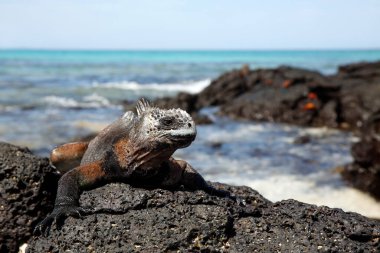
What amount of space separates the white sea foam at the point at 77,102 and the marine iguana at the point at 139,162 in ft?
66.7

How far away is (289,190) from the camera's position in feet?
32.8

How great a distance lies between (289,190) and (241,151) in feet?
13.0

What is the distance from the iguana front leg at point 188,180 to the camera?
12.4 feet

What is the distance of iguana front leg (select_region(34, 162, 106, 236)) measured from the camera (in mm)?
3344

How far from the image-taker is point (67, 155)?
4.48 meters

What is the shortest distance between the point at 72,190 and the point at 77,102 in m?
22.6

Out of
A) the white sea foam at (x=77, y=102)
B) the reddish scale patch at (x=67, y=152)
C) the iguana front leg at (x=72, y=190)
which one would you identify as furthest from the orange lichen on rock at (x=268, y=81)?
the iguana front leg at (x=72, y=190)

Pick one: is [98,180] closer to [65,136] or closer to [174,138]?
[174,138]

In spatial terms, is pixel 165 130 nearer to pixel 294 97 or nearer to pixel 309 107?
pixel 309 107

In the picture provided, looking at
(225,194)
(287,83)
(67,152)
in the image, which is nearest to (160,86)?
(287,83)

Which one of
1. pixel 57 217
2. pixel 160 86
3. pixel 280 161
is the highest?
pixel 57 217

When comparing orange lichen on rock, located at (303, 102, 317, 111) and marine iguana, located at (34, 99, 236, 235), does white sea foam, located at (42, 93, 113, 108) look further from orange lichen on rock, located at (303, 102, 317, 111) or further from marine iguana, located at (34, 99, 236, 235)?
marine iguana, located at (34, 99, 236, 235)

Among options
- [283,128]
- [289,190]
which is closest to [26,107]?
[283,128]

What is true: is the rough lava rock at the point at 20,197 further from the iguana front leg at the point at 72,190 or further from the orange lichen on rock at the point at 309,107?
the orange lichen on rock at the point at 309,107
